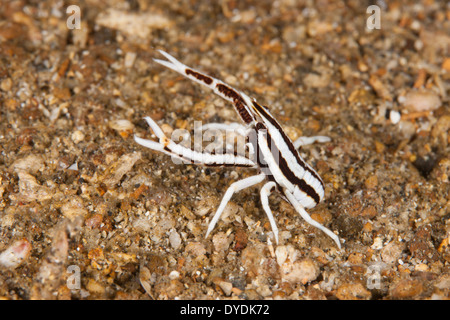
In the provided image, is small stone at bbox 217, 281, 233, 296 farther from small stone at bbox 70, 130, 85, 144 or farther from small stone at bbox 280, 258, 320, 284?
small stone at bbox 70, 130, 85, 144

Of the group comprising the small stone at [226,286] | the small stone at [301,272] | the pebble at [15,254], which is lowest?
the pebble at [15,254]

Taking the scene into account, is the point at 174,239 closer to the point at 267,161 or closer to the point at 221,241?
the point at 221,241

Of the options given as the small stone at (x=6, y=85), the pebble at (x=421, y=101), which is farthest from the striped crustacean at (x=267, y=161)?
the small stone at (x=6, y=85)

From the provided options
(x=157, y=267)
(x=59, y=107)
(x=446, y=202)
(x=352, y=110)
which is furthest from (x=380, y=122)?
(x=59, y=107)

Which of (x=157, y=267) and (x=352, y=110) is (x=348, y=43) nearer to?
(x=352, y=110)

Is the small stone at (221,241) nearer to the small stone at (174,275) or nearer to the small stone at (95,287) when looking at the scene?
the small stone at (174,275)

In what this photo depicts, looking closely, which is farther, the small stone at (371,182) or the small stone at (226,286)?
the small stone at (371,182)

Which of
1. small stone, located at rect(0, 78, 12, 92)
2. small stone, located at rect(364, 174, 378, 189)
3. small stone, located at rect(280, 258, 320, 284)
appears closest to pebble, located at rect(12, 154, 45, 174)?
small stone, located at rect(0, 78, 12, 92)
